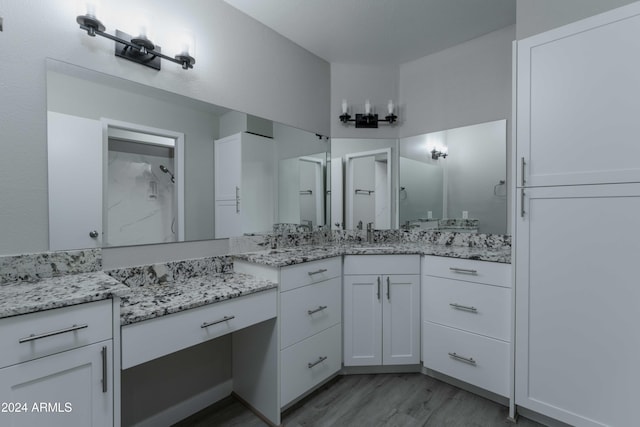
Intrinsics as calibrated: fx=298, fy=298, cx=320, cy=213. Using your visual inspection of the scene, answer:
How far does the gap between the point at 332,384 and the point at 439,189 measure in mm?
1778

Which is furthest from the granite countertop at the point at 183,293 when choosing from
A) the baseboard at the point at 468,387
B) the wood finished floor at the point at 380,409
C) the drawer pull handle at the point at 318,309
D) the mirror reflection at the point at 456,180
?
the mirror reflection at the point at 456,180

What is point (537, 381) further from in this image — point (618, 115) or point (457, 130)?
point (457, 130)

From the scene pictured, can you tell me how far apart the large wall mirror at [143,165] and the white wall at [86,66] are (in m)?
0.05

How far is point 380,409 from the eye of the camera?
1824 millimetres

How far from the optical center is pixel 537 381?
5.32 ft

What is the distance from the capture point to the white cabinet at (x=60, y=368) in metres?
0.87

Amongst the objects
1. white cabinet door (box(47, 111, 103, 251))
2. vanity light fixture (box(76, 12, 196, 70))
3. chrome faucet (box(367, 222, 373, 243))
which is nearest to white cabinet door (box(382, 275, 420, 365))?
chrome faucet (box(367, 222, 373, 243))

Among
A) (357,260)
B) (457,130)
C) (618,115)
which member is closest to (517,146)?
(618,115)

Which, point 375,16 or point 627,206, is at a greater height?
point 375,16

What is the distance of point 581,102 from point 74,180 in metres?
2.46

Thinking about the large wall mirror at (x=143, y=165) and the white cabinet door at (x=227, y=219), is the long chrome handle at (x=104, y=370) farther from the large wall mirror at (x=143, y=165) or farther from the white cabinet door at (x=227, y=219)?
the white cabinet door at (x=227, y=219)

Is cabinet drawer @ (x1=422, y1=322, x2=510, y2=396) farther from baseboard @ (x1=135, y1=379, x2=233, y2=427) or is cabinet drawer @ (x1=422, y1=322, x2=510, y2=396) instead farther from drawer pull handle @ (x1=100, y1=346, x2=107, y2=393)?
drawer pull handle @ (x1=100, y1=346, x2=107, y2=393)

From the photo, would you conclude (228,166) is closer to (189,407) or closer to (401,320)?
(189,407)

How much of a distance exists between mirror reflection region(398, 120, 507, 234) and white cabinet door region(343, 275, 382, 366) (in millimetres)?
837
